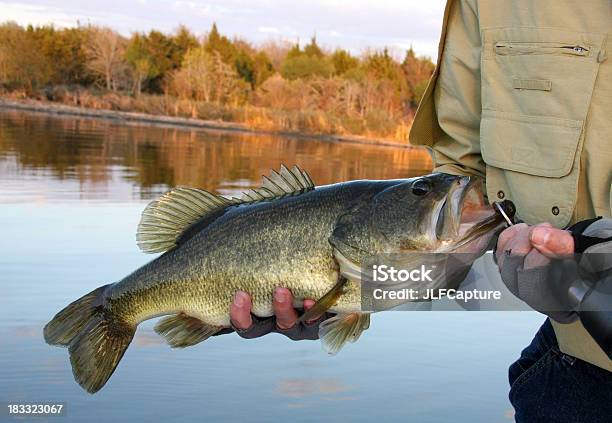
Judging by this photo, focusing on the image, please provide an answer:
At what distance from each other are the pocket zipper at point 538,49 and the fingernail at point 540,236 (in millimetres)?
831

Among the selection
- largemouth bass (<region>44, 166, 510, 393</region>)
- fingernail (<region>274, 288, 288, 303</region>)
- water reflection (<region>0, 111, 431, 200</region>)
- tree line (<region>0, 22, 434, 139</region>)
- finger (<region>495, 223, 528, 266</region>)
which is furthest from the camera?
tree line (<region>0, 22, 434, 139</region>)

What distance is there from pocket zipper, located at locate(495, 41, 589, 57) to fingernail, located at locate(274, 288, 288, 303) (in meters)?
0.99

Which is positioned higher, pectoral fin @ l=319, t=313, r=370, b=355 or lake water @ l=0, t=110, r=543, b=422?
pectoral fin @ l=319, t=313, r=370, b=355

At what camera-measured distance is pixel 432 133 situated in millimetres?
2930

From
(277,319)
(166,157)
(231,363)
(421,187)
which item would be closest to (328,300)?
(277,319)

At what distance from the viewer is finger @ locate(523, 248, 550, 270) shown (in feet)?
5.88

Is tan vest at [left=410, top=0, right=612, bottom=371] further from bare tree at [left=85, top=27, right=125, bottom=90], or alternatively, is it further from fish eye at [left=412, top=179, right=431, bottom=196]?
bare tree at [left=85, top=27, right=125, bottom=90]

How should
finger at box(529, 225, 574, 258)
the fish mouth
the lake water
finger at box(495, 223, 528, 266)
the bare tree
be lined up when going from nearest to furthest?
finger at box(529, 225, 574, 258) → finger at box(495, 223, 528, 266) → the fish mouth → the lake water → the bare tree

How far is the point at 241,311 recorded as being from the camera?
253 cm

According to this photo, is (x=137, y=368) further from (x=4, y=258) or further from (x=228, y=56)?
(x=228, y=56)

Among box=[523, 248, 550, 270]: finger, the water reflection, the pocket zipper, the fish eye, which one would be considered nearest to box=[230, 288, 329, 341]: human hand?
the fish eye

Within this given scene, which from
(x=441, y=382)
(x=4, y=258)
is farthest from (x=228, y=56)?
(x=441, y=382)

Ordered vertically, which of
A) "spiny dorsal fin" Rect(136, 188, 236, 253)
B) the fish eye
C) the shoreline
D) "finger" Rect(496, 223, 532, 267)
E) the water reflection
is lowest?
the shoreline

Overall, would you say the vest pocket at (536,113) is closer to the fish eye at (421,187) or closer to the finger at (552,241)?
the fish eye at (421,187)
